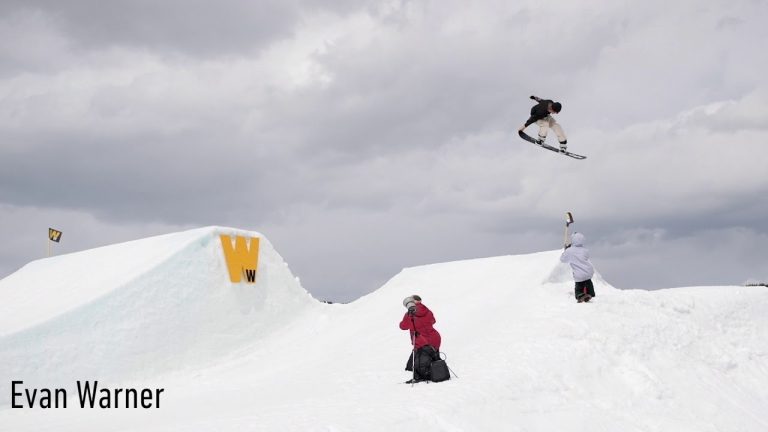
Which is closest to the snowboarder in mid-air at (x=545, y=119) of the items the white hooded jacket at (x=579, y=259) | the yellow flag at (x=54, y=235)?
the white hooded jacket at (x=579, y=259)

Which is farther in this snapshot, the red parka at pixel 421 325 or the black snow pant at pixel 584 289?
Result: the black snow pant at pixel 584 289

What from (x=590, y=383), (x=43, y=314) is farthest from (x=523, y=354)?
(x=43, y=314)

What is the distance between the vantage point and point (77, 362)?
14281mm

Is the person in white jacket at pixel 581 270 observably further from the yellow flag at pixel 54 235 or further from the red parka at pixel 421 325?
the yellow flag at pixel 54 235

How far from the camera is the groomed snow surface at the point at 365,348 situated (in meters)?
9.95

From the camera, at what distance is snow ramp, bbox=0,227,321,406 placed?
14195 millimetres

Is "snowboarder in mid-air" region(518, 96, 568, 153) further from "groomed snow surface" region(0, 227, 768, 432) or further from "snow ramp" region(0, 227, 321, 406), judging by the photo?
"snow ramp" region(0, 227, 321, 406)

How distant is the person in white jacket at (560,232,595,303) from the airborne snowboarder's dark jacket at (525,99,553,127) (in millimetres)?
3419

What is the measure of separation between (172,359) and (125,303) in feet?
5.97

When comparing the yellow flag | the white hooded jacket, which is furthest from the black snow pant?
the yellow flag

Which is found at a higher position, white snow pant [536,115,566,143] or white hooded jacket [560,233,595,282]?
white snow pant [536,115,566,143]

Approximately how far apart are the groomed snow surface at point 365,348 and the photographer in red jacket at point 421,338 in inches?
14.2

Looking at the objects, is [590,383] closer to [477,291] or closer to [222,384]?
[477,291]

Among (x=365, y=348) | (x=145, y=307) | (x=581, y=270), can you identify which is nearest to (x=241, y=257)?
(x=145, y=307)
